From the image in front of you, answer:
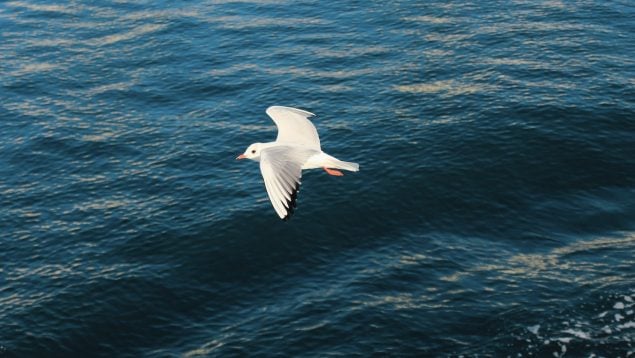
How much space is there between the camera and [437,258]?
64.2m

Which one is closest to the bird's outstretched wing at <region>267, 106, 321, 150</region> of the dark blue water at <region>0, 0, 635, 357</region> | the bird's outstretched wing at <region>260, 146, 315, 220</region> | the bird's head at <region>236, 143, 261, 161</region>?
the bird's head at <region>236, 143, 261, 161</region>

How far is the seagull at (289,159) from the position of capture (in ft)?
116

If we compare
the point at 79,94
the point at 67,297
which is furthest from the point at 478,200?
the point at 79,94

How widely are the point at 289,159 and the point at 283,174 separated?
3.10 metres

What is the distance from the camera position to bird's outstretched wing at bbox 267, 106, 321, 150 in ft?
153

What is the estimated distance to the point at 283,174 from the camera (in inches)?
1470

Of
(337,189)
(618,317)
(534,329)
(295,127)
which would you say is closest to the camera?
(295,127)

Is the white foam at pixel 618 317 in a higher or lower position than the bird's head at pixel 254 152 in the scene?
lower

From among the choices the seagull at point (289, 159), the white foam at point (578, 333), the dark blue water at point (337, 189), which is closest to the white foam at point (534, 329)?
the dark blue water at point (337, 189)

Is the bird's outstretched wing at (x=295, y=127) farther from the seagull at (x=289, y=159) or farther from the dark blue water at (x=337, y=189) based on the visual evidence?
the dark blue water at (x=337, y=189)

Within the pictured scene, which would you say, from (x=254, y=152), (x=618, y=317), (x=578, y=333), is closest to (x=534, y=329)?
(x=578, y=333)

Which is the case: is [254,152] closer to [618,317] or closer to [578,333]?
[578,333]

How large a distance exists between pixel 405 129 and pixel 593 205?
2125cm

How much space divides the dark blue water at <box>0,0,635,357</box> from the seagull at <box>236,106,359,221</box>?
16.5 metres
